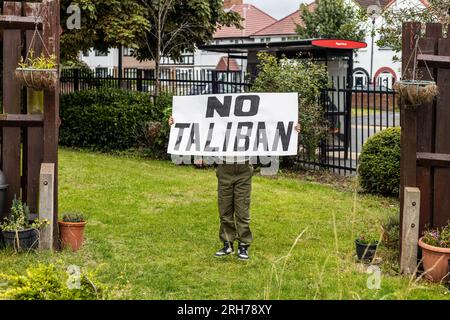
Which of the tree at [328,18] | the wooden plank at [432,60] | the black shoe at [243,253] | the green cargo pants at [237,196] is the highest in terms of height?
the tree at [328,18]

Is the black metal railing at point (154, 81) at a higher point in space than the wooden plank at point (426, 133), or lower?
higher

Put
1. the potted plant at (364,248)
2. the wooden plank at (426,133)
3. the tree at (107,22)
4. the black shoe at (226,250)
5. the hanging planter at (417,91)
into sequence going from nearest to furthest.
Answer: the hanging planter at (417,91) < the wooden plank at (426,133) < the potted plant at (364,248) < the black shoe at (226,250) < the tree at (107,22)

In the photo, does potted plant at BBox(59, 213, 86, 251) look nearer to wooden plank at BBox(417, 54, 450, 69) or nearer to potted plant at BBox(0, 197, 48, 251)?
potted plant at BBox(0, 197, 48, 251)

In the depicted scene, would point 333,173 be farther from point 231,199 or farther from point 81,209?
point 231,199

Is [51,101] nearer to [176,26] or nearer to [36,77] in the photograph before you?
[36,77]

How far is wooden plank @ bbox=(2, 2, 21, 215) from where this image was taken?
7.19m

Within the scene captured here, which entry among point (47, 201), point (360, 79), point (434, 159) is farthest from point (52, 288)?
point (360, 79)

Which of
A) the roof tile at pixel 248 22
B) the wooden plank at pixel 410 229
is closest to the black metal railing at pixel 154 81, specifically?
the wooden plank at pixel 410 229

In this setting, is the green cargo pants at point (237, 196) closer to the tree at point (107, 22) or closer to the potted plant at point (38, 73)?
the potted plant at point (38, 73)

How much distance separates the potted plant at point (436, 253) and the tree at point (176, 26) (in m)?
10.6

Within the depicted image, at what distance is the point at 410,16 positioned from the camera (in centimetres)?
1205

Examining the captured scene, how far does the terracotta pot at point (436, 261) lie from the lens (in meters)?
6.10
